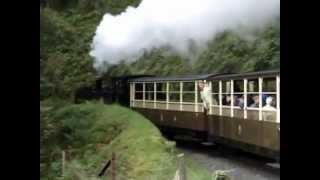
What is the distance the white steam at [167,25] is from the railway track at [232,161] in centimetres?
31

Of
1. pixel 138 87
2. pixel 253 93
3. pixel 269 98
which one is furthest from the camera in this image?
pixel 138 87

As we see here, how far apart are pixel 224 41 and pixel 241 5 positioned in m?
0.12

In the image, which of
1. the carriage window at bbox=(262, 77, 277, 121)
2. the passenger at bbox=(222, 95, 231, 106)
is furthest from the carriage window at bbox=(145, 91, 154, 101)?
the carriage window at bbox=(262, 77, 277, 121)

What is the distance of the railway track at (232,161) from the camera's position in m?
1.30

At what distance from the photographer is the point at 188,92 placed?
144 centimetres

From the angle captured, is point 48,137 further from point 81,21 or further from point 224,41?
point 224,41

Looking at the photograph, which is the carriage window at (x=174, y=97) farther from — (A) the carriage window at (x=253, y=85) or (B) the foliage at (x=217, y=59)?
(A) the carriage window at (x=253, y=85)

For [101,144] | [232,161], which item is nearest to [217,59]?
[232,161]

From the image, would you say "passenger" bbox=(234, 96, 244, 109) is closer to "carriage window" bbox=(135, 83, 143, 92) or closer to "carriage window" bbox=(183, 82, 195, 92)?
"carriage window" bbox=(183, 82, 195, 92)

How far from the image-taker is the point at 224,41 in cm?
139

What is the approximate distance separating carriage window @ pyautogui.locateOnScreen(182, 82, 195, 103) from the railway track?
14cm

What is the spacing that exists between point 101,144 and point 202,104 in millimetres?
359

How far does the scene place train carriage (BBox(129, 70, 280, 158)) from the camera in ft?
4.34

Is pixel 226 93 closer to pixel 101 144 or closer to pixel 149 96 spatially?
pixel 149 96
